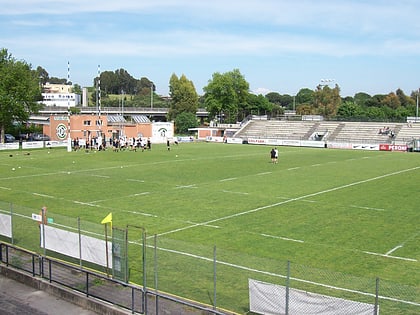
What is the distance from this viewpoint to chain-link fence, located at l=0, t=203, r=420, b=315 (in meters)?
10.1

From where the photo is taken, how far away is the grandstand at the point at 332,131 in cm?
7419

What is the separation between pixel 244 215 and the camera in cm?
2200

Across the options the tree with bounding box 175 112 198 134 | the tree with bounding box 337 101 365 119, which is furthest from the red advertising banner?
the tree with bounding box 337 101 365 119

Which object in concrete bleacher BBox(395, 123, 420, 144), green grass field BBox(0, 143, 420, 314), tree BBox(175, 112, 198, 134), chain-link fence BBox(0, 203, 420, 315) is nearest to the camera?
chain-link fence BBox(0, 203, 420, 315)

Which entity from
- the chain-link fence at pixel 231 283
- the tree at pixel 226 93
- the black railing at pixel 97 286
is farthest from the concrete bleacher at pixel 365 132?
the black railing at pixel 97 286

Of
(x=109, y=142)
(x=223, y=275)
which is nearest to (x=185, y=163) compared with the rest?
(x=109, y=142)

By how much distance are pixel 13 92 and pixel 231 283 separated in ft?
207

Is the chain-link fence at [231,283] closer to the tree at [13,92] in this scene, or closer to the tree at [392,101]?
the tree at [13,92]

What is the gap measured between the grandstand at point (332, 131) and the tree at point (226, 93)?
75.1ft

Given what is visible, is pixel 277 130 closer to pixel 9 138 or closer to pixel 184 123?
pixel 184 123

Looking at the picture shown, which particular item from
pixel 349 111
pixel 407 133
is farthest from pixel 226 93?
pixel 407 133

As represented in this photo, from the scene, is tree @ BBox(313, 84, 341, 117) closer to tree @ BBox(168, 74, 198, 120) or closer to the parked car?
tree @ BBox(168, 74, 198, 120)

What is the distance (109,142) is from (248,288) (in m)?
59.5

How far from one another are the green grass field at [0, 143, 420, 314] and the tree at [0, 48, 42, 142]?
84.8ft
